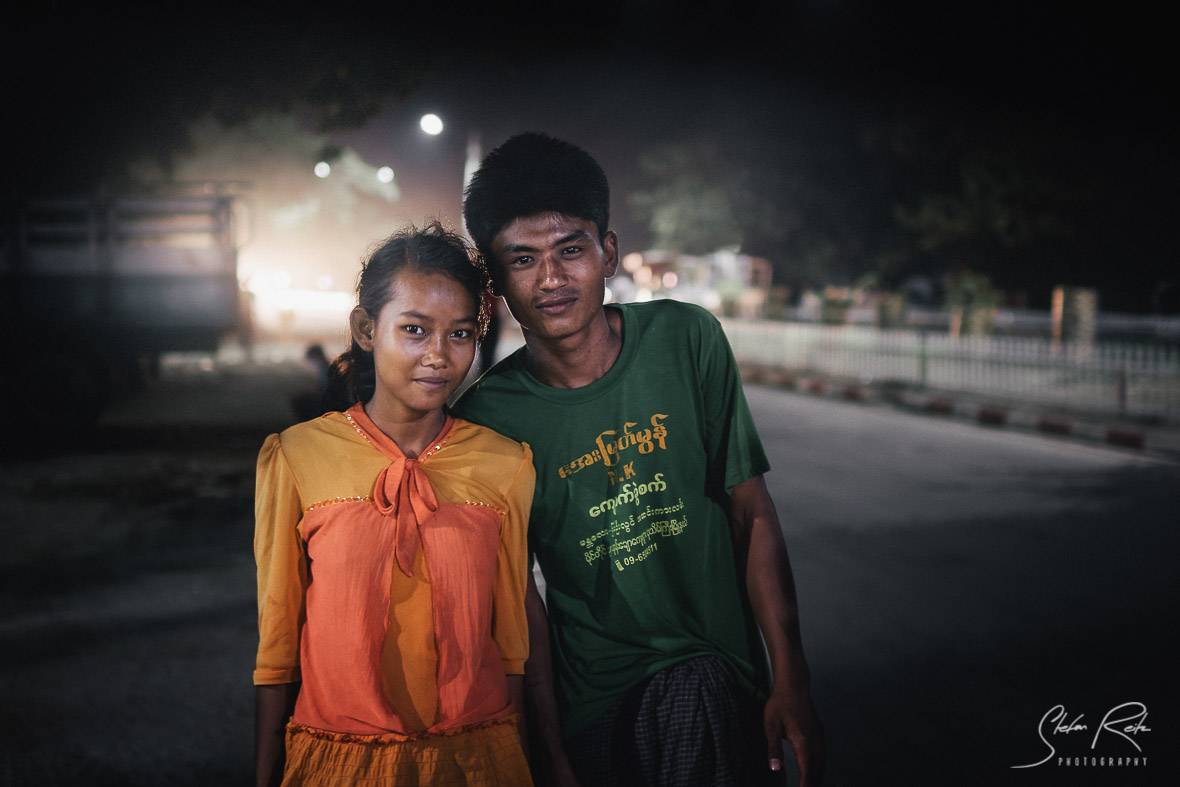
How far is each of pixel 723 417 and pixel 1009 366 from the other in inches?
656

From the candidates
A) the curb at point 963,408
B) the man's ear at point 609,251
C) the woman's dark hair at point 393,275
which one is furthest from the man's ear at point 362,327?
the curb at point 963,408

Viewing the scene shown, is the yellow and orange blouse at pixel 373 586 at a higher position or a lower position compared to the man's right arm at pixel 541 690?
higher

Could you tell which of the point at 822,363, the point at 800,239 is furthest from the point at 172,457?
the point at 800,239

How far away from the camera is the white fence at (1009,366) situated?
48.4 ft

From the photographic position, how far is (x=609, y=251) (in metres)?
2.35

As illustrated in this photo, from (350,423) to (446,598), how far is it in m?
0.37

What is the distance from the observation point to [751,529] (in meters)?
2.20

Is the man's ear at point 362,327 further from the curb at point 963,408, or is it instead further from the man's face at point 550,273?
the curb at point 963,408

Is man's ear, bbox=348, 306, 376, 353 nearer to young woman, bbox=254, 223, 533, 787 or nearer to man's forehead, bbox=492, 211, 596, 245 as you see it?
young woman, bbox=254, 223, 533, 787

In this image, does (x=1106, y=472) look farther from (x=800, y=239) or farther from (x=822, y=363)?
(x=800, y=239)
